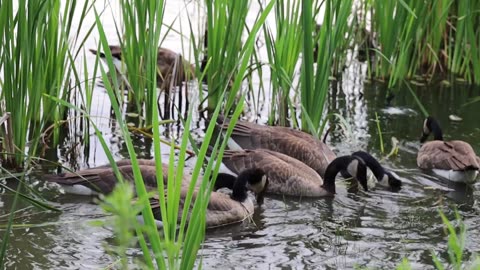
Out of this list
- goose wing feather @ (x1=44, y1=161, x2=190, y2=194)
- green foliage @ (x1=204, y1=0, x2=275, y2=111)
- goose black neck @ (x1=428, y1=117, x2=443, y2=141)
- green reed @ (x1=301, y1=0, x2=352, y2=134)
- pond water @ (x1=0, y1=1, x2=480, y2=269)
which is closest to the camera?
pond water @ (x1=0, y1=1, x2=480, y2=269)

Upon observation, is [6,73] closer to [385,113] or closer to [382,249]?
[382,249]

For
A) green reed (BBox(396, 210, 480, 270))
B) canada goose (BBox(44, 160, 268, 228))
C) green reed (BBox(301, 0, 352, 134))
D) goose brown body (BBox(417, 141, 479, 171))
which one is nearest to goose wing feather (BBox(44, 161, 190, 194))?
canada goose (BBox(44, 160, 268, 228))

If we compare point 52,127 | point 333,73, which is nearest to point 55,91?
point 52,127

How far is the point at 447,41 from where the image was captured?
12133 millimetres

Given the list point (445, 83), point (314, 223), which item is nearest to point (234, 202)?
point (314, 223)

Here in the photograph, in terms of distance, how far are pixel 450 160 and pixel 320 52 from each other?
1.73 metres

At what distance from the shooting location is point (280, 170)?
8445 mm

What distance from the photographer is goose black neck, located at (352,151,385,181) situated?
27.7ft

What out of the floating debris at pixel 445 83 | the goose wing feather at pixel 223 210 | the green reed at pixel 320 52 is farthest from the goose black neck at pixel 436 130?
the goose wing feather at pixel 223 210

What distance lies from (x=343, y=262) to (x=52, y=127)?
3191 millimetres

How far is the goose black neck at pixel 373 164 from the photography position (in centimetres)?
845

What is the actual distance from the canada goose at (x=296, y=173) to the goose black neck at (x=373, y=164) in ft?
0.38

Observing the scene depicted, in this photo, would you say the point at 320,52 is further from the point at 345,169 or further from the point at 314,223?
the point at 314,223

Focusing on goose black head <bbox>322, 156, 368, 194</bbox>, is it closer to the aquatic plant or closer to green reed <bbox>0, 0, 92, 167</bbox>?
the aquatic plant
